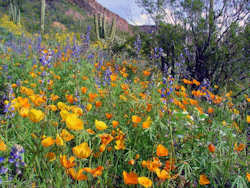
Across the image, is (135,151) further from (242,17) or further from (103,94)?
(242,17)

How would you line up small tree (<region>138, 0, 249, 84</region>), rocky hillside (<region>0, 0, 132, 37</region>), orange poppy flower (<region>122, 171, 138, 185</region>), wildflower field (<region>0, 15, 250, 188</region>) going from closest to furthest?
orange poppy flower (<region>122, 171, 138, 185</region>), wildflower field (<region>0, 15, 250, 188</region>), small tree (<region>138, 0, 249, 84</region>), rocky hillside (<region>0, 0, 132, 37</region>)

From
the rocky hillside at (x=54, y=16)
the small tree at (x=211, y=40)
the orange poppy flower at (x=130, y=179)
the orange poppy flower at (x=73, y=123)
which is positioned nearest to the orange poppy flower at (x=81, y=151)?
the orange poppy flower at (x=73, y=123)

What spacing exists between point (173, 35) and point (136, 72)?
136 cm

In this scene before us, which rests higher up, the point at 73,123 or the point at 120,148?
the point at 73,123

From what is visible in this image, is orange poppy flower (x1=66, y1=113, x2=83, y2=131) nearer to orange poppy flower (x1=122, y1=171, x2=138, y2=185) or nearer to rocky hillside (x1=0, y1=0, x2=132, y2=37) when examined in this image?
orange poppy flower (x1=122, y1=171, x2=138, y2=185)

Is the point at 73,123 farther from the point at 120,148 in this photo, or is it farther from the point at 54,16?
the point at 54,16

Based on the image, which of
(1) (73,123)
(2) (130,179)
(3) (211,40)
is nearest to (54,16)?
(3) (211,40)

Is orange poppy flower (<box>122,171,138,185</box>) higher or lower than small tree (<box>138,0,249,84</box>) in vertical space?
lower

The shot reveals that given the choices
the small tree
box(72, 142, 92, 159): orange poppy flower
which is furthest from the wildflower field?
the small tree

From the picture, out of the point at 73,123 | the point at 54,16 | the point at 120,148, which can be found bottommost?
the point at 120,148

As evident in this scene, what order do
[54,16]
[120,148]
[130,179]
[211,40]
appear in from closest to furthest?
[130,179] → [120,148] → [211,40] → [54,16]

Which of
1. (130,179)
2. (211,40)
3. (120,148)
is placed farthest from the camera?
(211,40)

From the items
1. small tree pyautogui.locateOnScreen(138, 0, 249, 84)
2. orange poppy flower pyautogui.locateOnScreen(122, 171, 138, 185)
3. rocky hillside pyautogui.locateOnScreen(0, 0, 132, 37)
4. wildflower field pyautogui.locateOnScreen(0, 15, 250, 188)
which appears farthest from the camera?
rocky hillside pyautogui.locateOnScreen(0, 0, 132, 37)

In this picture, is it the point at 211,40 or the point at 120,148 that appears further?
the point at 211,40
